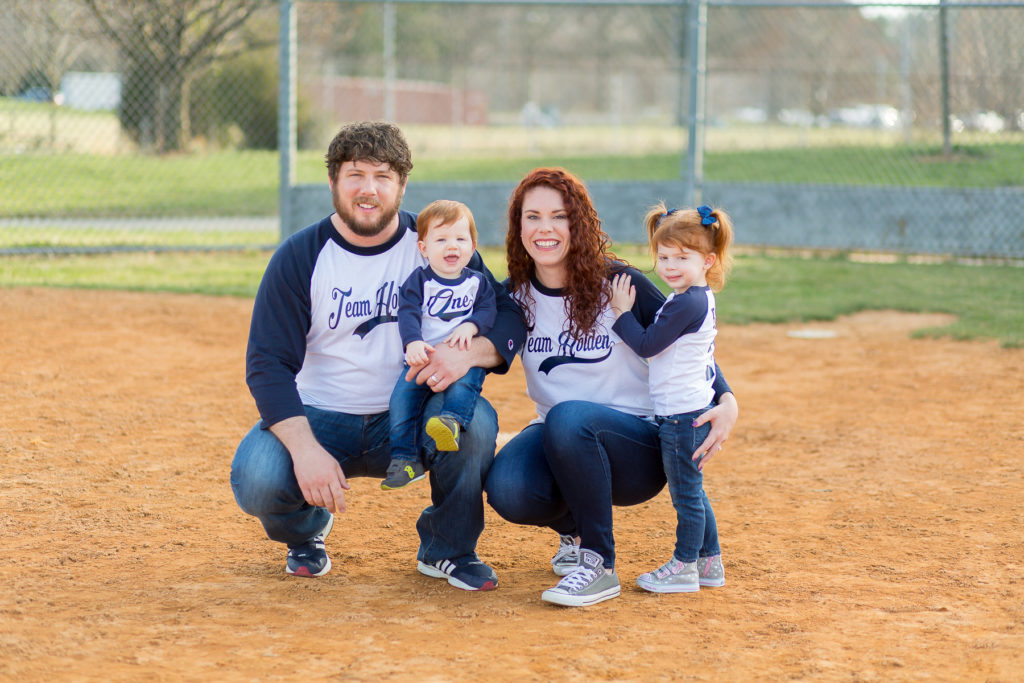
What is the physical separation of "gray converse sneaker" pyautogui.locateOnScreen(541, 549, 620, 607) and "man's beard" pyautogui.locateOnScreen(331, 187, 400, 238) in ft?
4.14

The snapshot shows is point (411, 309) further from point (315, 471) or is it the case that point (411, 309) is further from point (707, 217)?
point (707, 217)

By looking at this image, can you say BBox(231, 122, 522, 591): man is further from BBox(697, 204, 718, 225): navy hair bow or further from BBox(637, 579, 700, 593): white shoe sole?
BBox(697, 204, 718, 225): navy hair bow

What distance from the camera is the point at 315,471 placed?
11.0 ft

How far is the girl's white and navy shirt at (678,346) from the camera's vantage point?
11.4 ft

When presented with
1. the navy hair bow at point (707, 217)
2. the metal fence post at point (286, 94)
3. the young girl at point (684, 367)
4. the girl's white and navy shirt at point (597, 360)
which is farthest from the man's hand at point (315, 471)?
the metal fence post at point (286, 94)

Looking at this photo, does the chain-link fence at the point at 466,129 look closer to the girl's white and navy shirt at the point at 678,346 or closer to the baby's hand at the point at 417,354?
the girl's white and navy shirt at the point at 678,346

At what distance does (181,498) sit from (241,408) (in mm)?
1411

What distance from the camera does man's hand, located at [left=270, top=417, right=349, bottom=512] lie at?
335 cm

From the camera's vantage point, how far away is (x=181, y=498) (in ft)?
14.7

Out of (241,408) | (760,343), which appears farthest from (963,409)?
(241,408)

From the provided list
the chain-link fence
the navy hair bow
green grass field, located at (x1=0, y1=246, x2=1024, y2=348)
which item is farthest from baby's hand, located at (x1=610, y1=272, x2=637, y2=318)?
the chain-link fence

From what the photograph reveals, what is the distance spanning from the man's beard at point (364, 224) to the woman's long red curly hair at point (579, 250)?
1.35ft

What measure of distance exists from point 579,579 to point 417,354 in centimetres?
87

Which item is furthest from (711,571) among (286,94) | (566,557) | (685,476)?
(286,94)
